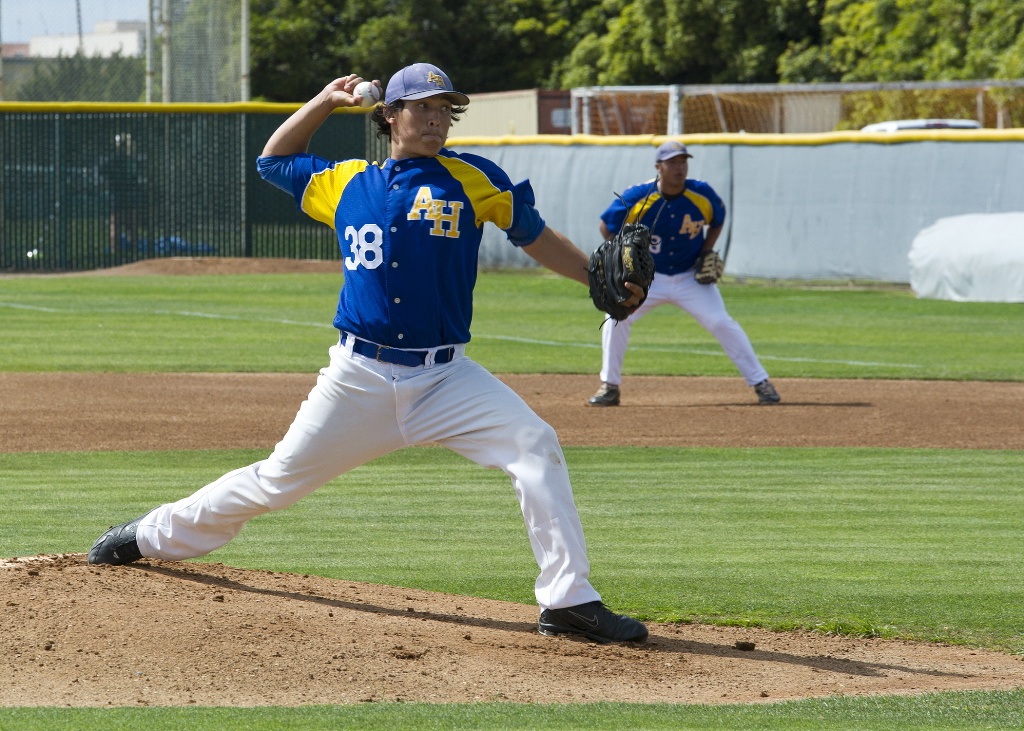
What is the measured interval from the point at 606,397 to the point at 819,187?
37.1 ft

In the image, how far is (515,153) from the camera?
26.0 m

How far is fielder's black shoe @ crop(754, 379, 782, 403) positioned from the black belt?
705 cm

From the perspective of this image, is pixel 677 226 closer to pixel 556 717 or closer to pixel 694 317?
pixel 694 317

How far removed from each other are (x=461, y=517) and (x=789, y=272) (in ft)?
52.2

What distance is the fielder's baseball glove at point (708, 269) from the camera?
37.6 ft

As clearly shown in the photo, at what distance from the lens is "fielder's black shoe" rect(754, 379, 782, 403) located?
465 inches

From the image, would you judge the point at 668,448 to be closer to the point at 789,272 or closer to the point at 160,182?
the point at 789,272

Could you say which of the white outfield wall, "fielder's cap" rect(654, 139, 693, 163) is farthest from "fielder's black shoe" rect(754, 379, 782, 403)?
the white outfield wall

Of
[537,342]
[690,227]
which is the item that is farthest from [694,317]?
[537,342]

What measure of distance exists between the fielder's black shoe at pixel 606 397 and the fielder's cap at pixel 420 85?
22.2 ft

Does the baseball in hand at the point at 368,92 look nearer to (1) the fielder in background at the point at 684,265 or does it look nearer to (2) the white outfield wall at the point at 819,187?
(1) the fielder in background at the point at 684,265

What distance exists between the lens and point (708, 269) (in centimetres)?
1148

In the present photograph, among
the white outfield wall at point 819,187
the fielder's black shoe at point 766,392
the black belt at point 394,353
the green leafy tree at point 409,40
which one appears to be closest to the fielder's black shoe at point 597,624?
the black belt at point 394,353

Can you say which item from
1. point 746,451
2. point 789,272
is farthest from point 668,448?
point 789,272
